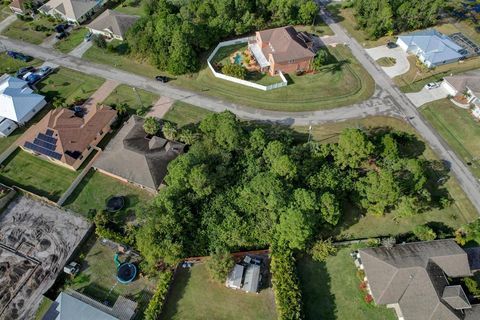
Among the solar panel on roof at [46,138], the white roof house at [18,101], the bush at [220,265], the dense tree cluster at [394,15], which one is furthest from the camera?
the dense tree cluster at [394,15]

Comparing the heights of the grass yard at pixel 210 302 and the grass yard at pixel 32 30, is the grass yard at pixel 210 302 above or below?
below

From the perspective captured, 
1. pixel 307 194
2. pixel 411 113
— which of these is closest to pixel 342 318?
pixel 307 194

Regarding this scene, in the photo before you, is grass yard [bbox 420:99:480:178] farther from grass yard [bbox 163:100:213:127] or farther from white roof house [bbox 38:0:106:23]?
white roof house [bbox 38:0:106:23]

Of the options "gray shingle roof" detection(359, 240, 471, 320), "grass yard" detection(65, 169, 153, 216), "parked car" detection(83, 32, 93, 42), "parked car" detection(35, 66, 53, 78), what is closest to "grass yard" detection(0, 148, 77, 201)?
"grass yard" detection(65, 169, 153, 216)

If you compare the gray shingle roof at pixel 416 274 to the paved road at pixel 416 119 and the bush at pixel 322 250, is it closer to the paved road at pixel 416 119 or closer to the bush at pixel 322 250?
the bush at pixel 322 250

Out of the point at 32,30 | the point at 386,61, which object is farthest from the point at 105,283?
the point at 32,30

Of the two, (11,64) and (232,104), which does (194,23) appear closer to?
(232,104)

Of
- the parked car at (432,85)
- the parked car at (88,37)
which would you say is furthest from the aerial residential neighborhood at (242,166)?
the parked car at (88,37)
